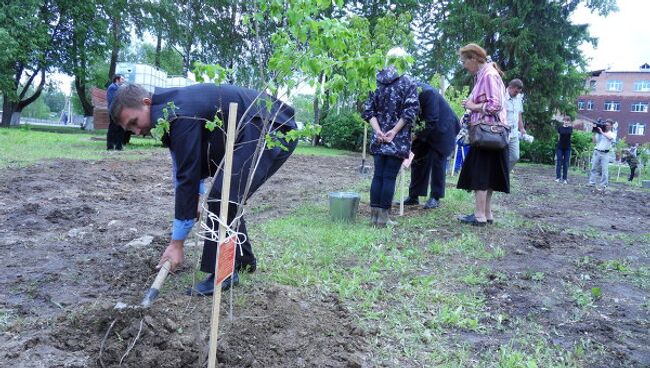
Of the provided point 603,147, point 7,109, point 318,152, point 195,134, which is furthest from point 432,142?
point 7,109

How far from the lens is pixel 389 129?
5.01 meters

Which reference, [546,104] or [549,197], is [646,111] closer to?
[546,104]

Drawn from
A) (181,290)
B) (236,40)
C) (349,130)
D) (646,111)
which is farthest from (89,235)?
(646,111)

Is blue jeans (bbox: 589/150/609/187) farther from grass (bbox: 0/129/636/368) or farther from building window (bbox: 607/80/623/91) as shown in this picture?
building window (bbox: 607/80/623/91)

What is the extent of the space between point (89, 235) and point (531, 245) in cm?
396

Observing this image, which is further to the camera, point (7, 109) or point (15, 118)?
point (15, 118)

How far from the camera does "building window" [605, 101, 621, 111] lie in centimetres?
6881

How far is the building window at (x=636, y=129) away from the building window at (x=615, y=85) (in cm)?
576

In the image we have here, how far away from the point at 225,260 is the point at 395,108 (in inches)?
134

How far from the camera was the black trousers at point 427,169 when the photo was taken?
20.3 feet

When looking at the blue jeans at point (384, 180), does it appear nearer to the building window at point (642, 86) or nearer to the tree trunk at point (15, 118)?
the tree trunk at point (15, 118)

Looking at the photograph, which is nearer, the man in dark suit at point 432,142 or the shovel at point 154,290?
the shovel at point 154,290

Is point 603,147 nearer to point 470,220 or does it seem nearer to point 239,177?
point 470,220

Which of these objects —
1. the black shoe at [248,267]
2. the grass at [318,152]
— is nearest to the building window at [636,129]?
the grass at [318,152]
